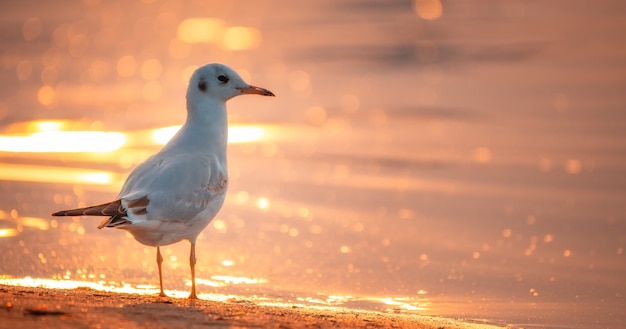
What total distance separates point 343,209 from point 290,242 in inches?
44.7

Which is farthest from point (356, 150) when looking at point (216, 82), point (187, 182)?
point (187, 182)

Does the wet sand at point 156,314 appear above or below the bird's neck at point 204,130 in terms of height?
below

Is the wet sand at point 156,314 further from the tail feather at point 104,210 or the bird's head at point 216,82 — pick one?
the bird's head at point 216,82

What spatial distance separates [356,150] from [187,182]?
472 centimetres

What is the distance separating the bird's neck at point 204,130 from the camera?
20.9ft

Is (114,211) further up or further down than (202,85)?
further down

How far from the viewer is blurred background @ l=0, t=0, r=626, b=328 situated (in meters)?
6.54

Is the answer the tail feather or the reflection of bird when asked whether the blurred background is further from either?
the tail feather

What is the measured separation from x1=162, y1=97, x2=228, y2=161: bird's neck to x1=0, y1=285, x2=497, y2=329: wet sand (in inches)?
42.9

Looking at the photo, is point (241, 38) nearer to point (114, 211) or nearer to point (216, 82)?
point (216, 82)

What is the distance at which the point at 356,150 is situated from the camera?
10.5m

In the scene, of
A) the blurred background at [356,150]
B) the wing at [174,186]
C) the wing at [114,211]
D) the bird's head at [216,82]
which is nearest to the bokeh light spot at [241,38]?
the blurred background at [356,150]

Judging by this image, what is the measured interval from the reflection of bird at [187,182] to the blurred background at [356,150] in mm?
458

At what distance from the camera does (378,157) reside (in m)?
10.2
